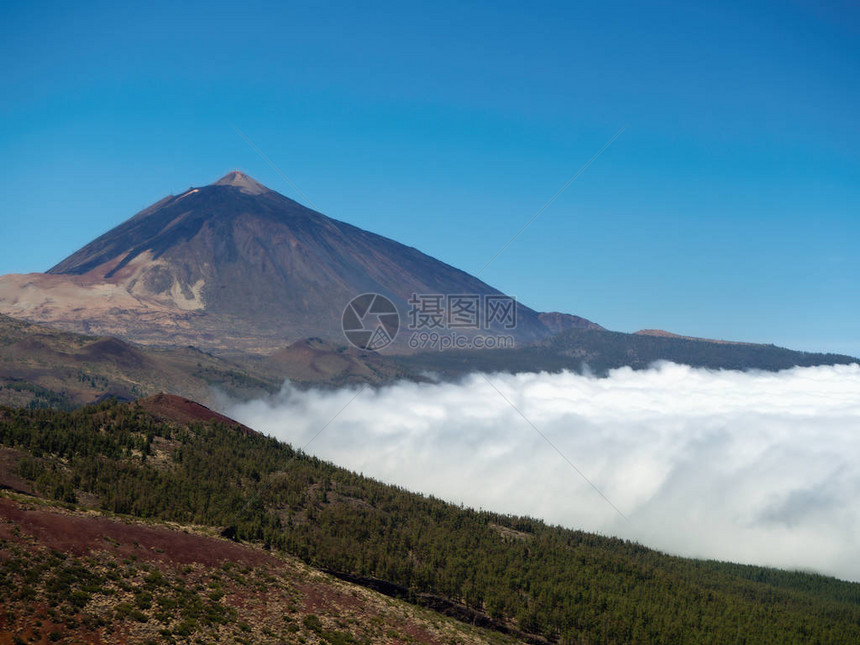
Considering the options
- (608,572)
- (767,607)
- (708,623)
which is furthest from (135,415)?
(767,607)

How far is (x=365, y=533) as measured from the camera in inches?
3696

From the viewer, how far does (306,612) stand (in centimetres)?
5309

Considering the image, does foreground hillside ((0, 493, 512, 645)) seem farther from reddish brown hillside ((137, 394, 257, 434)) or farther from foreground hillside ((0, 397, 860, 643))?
reddish brown hillside ((137, 394, 257, 434))

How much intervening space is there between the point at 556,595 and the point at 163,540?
177 ft

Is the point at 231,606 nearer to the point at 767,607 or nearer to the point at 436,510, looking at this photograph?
the point at 436,510

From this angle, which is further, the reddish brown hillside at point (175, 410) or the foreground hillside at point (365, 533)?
the reddish brown hillside at point (175, 410)

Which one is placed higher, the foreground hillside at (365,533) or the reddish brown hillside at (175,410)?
the reddish brown hillside at (175,410)

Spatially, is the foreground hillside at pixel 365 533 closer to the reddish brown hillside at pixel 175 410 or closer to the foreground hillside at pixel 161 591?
the reddish brown hillside at pixel 175 410

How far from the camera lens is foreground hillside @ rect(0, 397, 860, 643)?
244ft

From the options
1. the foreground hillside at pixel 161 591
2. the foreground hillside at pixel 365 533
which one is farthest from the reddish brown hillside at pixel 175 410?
the foreground hillside at pixel 161 591

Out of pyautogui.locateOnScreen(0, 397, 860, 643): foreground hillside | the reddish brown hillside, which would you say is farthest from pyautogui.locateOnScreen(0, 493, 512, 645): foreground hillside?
the reddish brown hillside

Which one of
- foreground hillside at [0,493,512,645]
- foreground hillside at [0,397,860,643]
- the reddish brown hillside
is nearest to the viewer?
foreground hillside at [0,493,512,645]

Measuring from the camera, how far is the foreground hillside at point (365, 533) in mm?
74375

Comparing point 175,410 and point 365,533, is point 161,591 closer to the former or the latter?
point 365,533
